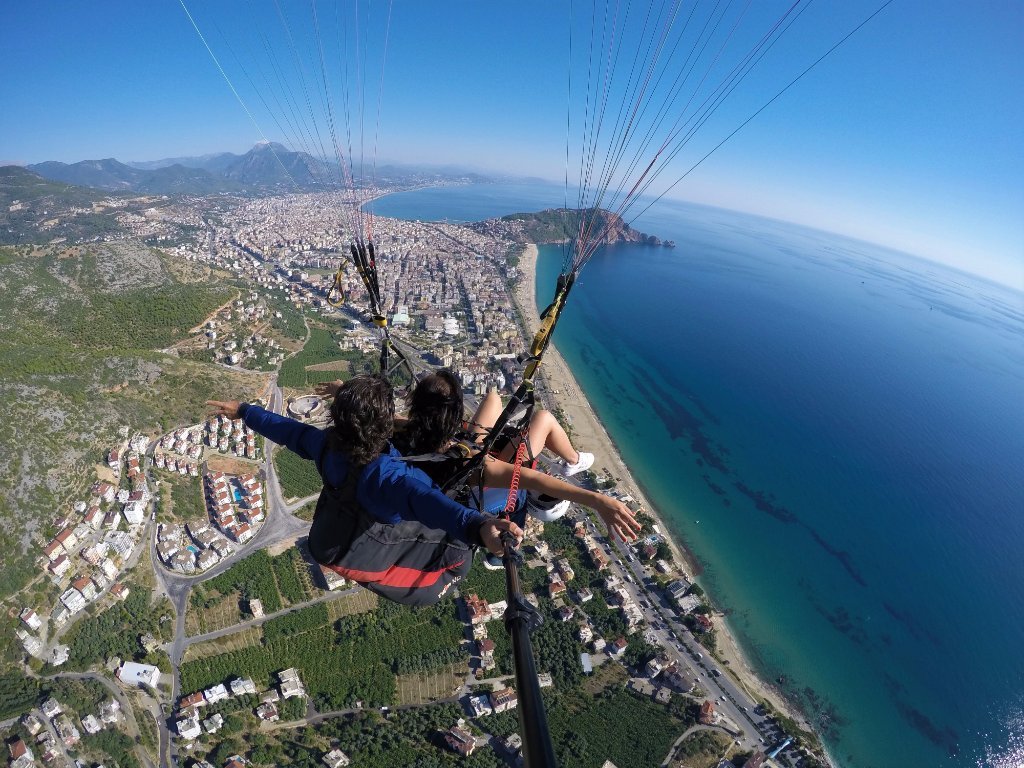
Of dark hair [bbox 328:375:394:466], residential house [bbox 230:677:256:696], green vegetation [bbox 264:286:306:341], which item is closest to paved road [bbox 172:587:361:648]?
residential house [bbox 230:677:256:696]

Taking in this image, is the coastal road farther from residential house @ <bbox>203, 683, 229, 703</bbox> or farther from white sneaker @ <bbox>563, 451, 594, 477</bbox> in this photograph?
residential house @ <bbox>203, 683, 229, 703</bbox>

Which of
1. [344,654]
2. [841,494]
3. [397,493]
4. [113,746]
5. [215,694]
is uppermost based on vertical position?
[397,493]

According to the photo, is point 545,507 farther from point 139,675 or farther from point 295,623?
point 139,675

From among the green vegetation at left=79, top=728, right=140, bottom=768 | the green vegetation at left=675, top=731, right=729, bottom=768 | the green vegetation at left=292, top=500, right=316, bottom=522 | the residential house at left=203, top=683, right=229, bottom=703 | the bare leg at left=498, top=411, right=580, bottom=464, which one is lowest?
the green vegetation at left=79, top=728, right=140, bottom=768

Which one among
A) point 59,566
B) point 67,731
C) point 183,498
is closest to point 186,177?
point 183,498

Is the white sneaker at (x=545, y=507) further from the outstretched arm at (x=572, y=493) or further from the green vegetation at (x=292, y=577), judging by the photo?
the green vegetation at (x=292, y=577)

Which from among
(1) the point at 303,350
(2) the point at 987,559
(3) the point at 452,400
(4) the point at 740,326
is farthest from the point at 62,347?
(4) the point at 740,326

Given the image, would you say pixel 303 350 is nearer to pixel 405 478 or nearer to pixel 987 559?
pixel 405 478
